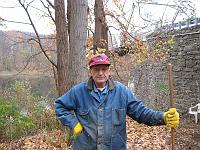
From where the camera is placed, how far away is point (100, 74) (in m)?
3.23

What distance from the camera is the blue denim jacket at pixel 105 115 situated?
3180 millimetres

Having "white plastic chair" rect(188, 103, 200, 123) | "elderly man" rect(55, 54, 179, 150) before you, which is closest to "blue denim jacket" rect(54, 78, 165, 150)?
"elderly man" rect(55, 54, 179, 150)

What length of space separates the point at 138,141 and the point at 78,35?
2.84 metres

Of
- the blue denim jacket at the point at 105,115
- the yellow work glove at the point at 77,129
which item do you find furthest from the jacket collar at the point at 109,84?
the yellow work glove at the point at 77,129

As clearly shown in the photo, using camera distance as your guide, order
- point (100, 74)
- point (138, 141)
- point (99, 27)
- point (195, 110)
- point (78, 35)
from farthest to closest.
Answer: point (99, 27)
point (195, 110)
point (138, 141)
point (78, 35)
point (100, 74)

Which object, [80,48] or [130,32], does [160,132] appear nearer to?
[80,48]

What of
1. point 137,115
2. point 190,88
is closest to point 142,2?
point 190,88

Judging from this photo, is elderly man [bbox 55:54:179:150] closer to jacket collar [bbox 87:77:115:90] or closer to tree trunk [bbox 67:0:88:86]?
jacket collar [bbox 87:77:115:90]

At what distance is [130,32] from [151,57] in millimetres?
1551

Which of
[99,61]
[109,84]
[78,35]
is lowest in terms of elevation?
[109,84]

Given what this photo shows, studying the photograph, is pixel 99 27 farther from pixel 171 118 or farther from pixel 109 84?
pixel 171 118

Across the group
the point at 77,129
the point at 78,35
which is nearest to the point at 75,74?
the point at 78,35

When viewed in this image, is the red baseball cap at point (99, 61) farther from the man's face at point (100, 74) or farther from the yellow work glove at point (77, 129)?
the yellow work glove at point (77, 129)

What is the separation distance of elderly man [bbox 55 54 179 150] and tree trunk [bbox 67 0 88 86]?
358cm
